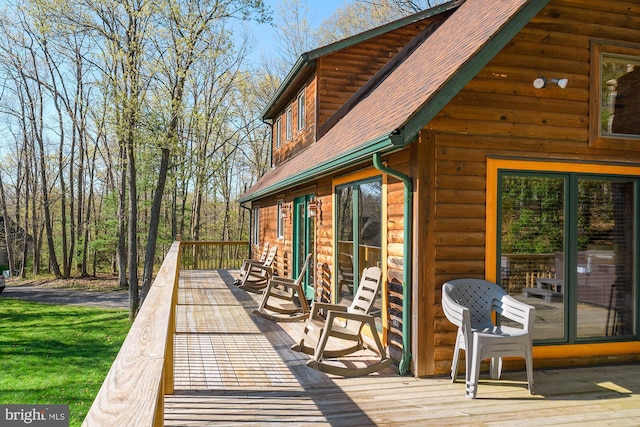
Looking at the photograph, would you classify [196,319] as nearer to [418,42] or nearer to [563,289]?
[563,289]

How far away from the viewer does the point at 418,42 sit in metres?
9.25

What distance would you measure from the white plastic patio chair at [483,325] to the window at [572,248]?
1.13 feet

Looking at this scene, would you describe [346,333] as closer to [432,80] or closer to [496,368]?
[496,368]

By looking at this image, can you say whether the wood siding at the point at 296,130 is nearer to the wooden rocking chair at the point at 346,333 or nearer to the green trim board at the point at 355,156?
the green trim board at the point at 355,156

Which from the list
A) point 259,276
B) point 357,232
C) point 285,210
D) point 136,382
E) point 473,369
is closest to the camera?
point 136,382

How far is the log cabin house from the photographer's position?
4500 millimetres

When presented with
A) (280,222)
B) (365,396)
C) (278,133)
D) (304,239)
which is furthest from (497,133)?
(278,133)

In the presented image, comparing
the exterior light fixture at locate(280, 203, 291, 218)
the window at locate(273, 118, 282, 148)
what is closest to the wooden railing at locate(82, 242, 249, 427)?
the exterior light fixture at locate(280, 203, 291, 218)

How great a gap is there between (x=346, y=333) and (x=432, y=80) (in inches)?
104

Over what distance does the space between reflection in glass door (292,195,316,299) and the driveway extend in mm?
10540

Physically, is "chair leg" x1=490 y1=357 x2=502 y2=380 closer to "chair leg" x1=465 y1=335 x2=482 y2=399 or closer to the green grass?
"chair leg" x1=465 y1=335 x2=482 y2=399

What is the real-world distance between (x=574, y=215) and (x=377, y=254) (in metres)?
2.10

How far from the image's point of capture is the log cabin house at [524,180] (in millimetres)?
4500

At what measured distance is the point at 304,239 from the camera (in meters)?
8.98
